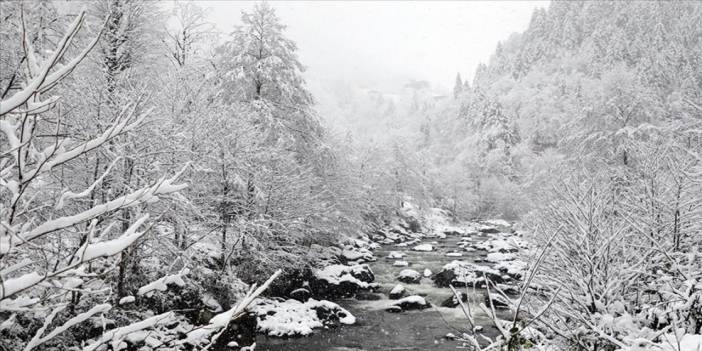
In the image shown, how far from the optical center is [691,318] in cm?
592

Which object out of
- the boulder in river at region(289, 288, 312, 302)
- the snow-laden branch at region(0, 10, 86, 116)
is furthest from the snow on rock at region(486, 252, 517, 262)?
the snow-laden branch at region(0, 10, 86, 116)

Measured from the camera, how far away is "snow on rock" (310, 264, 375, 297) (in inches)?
682

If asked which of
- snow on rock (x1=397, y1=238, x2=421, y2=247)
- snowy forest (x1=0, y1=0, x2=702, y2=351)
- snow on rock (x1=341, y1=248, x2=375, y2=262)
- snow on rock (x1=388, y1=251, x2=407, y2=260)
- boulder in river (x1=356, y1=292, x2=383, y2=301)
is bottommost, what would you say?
snow on rock (x1=397, y1=238, x2=421, y2=247)

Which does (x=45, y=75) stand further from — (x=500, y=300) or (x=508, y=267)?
(x=508, y=267)

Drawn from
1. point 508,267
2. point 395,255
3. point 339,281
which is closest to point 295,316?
point 339,281

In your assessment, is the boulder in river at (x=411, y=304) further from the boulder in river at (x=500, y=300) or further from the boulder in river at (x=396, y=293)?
the boulder in river at (x=500, y=300)

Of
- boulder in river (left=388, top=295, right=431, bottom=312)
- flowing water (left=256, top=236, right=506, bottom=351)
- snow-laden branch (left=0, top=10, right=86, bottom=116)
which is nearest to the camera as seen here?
snow-laden branch (left=0, top=10, right=86, bottom=116)

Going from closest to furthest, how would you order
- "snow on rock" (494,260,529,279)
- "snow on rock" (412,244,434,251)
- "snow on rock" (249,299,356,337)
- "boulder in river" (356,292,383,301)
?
"snow on rock" (249,299,356,337)
"boulder in river" (356,292,383,301)
"snow on rock" (494,260,529,279)
"snow on rock" (412,244,434,251)

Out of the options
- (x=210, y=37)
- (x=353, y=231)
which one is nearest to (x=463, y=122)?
(x=353, y=231)

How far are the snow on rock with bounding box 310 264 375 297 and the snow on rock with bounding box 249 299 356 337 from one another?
1.95 meters

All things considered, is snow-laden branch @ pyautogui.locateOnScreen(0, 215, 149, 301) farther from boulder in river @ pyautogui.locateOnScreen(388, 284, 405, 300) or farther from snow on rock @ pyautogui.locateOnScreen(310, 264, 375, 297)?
boulder in river @ pyautogui.locateOnScreen(388, 284, 405, 300)

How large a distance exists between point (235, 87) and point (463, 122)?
323ft

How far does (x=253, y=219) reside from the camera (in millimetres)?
14211

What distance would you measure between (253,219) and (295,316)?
3562 millimetres
